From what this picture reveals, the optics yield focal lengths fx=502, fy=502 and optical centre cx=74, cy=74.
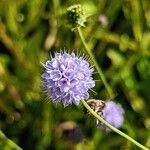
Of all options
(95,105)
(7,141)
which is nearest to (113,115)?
(95,105)

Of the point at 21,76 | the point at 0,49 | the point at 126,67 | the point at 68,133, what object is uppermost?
the point at 0,49

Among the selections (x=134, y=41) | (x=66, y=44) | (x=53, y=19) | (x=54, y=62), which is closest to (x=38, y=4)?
(x=53, y=19)

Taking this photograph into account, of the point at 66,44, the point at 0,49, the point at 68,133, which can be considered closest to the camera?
the point at 68,133

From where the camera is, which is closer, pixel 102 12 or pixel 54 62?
pixel 54 62

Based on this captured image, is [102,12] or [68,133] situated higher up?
[102,12]

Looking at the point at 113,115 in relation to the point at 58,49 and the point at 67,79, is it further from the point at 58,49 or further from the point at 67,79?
the point at 58,49

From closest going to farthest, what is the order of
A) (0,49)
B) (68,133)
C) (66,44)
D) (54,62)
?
A: (54,62), (68,133), (66,44), (0,49)

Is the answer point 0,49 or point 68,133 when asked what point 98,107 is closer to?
point 68,133
